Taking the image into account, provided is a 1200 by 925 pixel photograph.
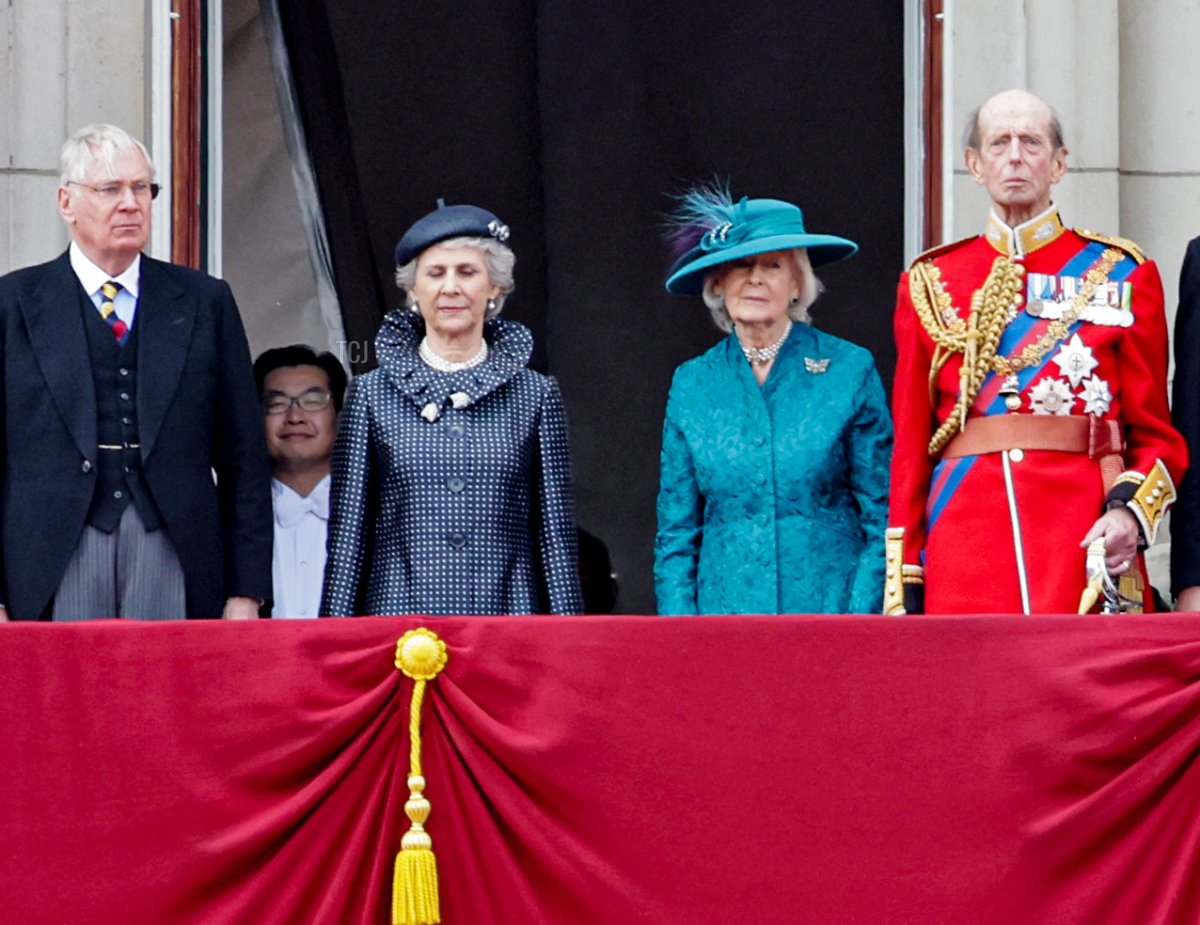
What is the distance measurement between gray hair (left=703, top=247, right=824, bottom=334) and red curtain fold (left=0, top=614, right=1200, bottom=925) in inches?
51.0

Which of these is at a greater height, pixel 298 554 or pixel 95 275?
pixel 95 275

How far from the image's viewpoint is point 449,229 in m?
5.18

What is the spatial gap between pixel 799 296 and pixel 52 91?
212cm

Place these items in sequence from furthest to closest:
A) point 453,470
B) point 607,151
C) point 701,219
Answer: point 607,151 → point 701,219 → point 453,470

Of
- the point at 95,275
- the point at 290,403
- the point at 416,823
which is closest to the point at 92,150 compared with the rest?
the point at 95,275

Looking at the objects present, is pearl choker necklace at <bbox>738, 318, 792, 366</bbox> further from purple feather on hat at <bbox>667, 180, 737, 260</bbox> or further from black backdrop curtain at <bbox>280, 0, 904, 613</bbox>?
black backdrop curtain at <bbox>280, 0, 904, 613</bbox>

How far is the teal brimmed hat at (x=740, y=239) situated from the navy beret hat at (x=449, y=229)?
449mm

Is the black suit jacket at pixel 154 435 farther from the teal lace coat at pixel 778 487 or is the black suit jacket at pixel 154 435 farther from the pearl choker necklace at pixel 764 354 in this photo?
the pearl choker necklace at pixel 764 354

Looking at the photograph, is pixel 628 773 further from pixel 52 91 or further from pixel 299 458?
pixel 52 91

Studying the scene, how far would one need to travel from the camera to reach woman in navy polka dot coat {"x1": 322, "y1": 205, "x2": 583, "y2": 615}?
5043 mm

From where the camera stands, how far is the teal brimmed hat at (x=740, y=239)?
17.4 ft

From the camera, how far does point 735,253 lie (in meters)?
5.30

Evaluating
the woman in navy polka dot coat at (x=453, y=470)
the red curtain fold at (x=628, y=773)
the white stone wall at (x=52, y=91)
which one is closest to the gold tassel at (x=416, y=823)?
the red curtain fold at (x=628, y=773)

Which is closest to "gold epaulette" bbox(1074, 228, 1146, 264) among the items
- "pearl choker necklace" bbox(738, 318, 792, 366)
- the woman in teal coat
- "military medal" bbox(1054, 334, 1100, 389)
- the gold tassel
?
"military medal" bbox(1054, 334, 1100, 389)
